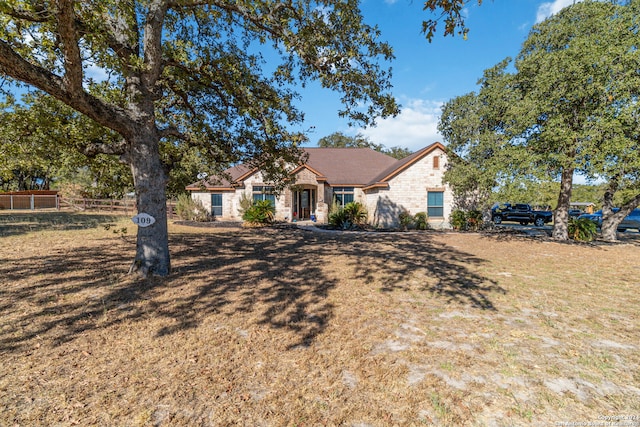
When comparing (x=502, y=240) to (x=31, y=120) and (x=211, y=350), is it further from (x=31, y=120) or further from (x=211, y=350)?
(x=31, y=120)

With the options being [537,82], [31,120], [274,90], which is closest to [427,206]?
[537,82]

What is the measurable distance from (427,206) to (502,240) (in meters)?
6.21

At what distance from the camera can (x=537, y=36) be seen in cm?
1371

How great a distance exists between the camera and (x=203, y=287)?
19.5 ft

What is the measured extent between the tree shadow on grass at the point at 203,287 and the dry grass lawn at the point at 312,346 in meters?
0.04

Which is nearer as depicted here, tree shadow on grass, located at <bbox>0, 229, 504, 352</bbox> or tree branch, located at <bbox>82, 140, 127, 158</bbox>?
tree shadow on grass, located at <bbox>0, 229, 504, 352</bbox>

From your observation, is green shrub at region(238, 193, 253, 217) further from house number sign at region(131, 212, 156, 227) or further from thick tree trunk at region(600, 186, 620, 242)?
thick tree trunk at region(600, 186, 620, 242)

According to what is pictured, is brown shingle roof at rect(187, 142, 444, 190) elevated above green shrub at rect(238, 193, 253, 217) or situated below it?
above

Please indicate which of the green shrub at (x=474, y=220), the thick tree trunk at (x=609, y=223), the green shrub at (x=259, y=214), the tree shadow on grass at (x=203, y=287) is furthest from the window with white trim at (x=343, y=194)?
the thick tree trunk at (x=609, y=223)

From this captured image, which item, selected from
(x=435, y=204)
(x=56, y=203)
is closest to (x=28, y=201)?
(x=56, y=203)

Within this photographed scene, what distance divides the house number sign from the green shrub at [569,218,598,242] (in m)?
18.0

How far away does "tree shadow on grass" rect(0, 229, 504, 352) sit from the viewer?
4.34m

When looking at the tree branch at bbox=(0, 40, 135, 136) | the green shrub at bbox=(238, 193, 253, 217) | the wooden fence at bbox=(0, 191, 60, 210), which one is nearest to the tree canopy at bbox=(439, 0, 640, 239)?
the tree branch at bbox=(0, 40, 135, 136)

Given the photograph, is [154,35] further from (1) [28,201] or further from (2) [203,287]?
(1) [28,201]
